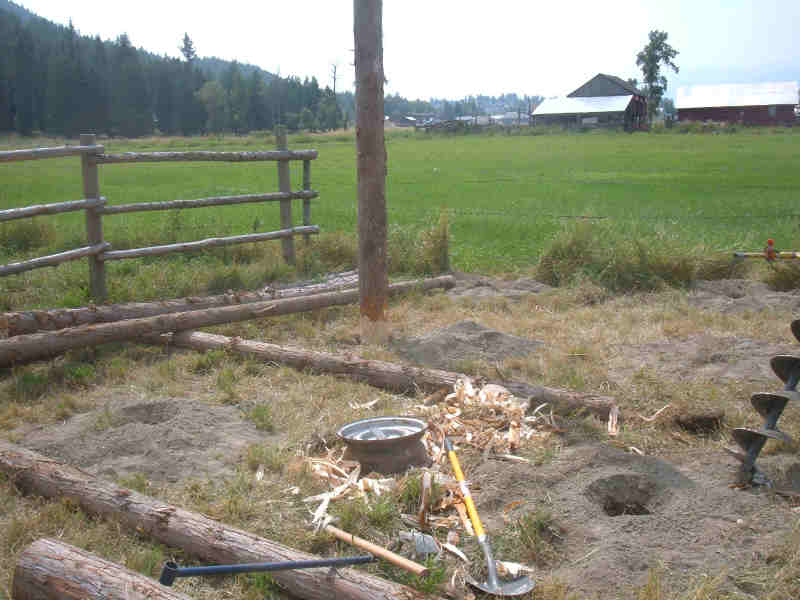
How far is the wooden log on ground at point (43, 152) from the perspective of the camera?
7.82 meters

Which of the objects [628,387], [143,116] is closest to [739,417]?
[628,387]

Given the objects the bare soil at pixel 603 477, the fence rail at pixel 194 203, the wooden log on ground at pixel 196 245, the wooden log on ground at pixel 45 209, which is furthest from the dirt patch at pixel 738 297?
the wooden log on ground at pixel 45 209

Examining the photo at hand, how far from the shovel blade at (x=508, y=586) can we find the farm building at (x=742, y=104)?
280ft

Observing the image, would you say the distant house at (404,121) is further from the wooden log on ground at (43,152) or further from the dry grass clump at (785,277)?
the wooden log on ground at (43,152)

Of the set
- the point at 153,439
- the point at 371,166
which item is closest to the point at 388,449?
the point at 153,439

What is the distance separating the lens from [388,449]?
4.48 meters

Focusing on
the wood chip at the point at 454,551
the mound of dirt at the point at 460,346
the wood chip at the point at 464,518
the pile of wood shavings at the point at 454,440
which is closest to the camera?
the wood chip at the point at 454,551

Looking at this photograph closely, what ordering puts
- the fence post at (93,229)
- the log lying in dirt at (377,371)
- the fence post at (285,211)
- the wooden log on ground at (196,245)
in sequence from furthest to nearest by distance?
the fence post at (285,211), the wooden log on ground at (196,245), the fence post at (93,229), the log lying in dirt at (377,371)

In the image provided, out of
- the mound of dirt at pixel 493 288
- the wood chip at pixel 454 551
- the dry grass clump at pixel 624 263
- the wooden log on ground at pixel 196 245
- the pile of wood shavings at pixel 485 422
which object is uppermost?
the wooden log on ground at pixel 196 245

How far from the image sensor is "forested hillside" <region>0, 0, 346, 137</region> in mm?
68750

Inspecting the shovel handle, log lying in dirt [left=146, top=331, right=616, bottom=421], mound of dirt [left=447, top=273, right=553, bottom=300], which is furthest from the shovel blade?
mound of dirt [left=447, top=273, right=553, bottom=300]

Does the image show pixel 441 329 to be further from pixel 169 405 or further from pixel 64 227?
pixel 64 227

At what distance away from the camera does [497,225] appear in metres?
14.5

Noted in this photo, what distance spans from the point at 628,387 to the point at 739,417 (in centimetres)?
86
